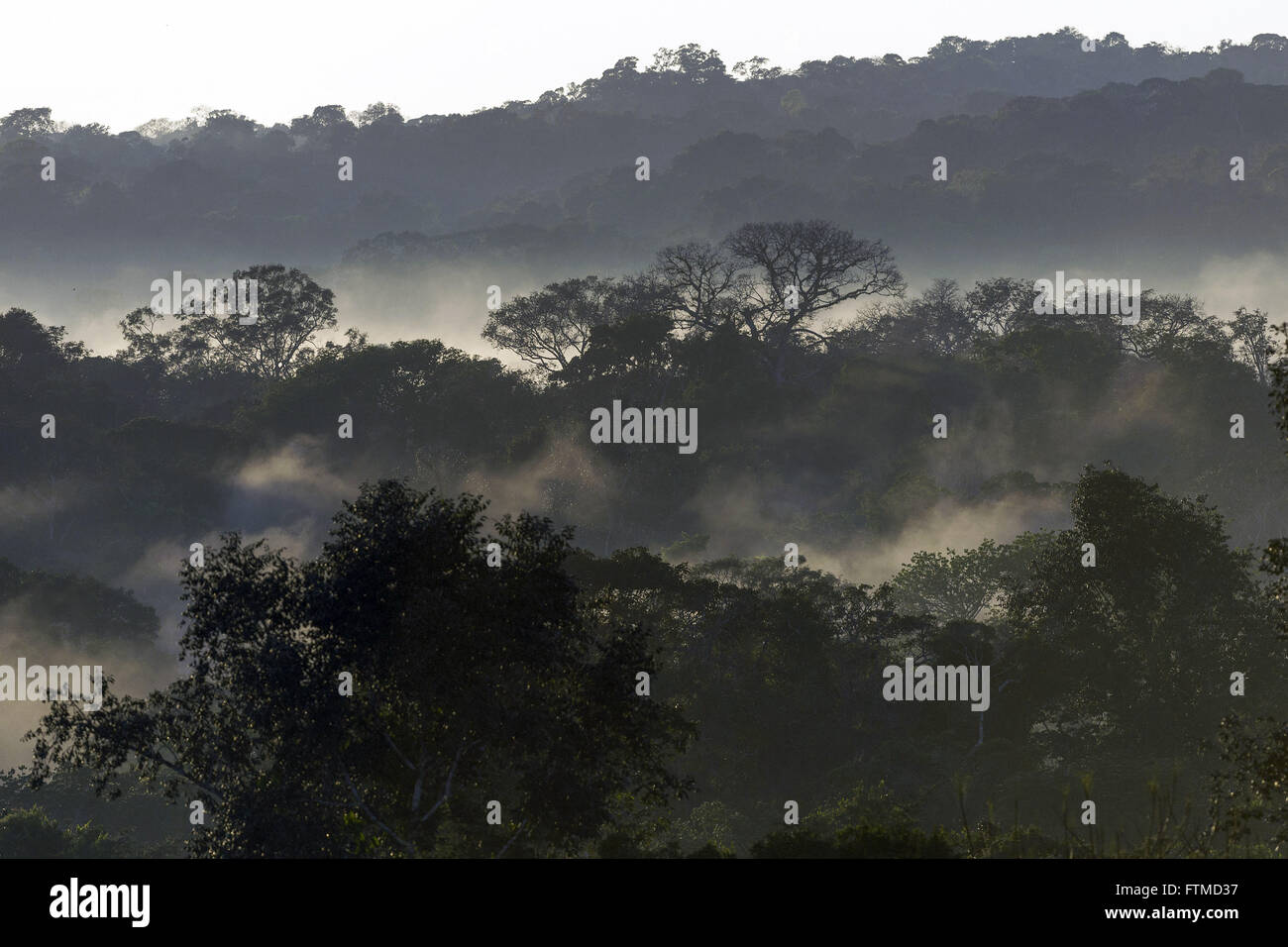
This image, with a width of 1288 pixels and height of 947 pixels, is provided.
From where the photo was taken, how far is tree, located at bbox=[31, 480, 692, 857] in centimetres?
1934

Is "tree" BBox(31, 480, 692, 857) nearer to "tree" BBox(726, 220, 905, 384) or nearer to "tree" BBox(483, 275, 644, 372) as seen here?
"tree" BBox(483, 275, 644, 372)

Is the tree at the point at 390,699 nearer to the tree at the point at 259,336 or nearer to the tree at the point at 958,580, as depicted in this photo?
the tree at the point at 958,580

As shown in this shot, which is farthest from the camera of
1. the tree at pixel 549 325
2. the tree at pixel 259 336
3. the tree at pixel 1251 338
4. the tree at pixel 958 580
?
the tree at pixel 259 336

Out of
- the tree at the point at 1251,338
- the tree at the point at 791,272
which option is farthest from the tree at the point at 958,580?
the tree at the point at 1251,338

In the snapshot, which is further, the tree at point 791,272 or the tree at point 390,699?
the tree at point 791,272

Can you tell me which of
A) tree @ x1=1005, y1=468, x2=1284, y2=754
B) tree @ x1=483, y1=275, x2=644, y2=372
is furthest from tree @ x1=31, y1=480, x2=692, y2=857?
tree @ x1=483, y1=275, x2=644, y2=372

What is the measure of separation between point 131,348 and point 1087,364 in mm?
69575

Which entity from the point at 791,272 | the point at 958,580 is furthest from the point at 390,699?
the point at 791,272

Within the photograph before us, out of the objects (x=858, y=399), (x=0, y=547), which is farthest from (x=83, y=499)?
(x=858, y=399)

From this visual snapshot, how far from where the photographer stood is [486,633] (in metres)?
19.8

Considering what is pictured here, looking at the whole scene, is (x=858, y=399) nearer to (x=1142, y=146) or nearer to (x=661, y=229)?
(x=661, y=229)

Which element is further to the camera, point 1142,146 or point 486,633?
point 1142,146

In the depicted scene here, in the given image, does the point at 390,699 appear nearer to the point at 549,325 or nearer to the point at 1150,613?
the point at 1150,613

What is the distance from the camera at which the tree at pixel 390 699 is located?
63.5ft
